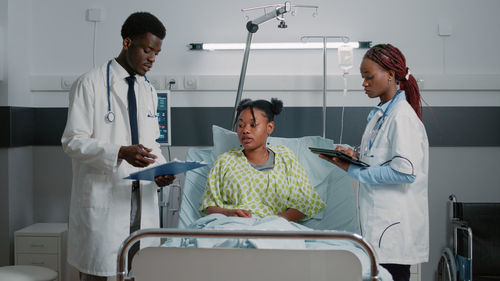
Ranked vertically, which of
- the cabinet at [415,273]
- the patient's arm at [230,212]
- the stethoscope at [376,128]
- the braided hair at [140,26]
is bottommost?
the cabinet at [415,273]

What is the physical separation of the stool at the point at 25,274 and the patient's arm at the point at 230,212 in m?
0.97

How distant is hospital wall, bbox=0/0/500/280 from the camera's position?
362 centimetres

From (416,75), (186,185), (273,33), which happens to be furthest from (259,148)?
(416,75)

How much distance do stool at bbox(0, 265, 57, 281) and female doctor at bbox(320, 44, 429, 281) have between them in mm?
1747

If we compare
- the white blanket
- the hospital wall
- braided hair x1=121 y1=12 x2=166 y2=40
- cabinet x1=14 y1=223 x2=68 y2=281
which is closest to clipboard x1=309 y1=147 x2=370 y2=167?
the white blanket

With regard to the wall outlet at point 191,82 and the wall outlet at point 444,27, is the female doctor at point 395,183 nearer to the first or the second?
the wall outlet at point 444,27

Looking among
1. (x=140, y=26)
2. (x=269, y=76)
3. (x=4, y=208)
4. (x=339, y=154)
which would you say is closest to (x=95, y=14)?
(x=269, y=76)

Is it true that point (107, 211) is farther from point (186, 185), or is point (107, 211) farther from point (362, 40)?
point (362, 40)

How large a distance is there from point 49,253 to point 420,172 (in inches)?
99.1

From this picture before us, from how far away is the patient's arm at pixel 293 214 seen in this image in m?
2.69

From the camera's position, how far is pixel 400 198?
220 cm

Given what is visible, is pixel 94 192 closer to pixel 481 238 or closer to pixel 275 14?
pixel 275 14

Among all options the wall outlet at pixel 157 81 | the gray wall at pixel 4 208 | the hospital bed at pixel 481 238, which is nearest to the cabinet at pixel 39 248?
the gray wall at pixel 4 208

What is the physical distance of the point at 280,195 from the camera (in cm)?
273
